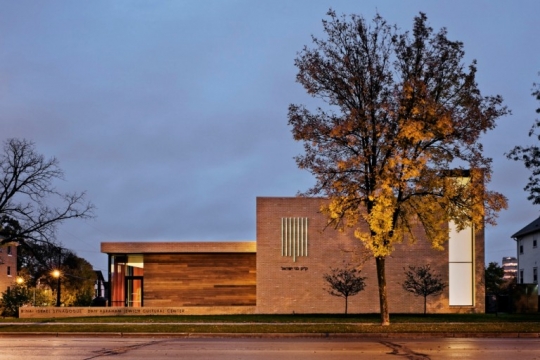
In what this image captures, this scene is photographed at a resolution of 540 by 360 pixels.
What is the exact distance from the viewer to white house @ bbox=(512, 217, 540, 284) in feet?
218

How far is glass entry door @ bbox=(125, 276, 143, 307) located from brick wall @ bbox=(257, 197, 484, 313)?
8378mm

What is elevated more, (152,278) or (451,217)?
(451,217)

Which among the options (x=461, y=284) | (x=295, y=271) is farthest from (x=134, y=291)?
(x=461, y=284)

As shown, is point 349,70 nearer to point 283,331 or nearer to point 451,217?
point 451,217

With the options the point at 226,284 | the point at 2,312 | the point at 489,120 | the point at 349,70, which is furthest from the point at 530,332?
the point at 2,312

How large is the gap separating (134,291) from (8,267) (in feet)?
138

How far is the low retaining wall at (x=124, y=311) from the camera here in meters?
39.8

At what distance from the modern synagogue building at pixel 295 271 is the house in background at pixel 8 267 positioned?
4124 cm

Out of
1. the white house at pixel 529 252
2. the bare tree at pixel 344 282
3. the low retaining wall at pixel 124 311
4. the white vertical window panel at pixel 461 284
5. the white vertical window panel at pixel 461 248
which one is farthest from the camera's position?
Answer: the white house at pixel 529 252

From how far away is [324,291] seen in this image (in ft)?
133

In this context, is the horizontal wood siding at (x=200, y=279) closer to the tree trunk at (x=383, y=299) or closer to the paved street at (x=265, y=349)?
the tree trunk at (x=383, y=299)

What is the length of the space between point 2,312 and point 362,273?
21.9 meters

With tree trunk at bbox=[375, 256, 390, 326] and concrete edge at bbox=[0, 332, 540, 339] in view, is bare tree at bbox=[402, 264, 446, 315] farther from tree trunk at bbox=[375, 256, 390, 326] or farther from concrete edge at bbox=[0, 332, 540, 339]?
concrete edge at bbox=[0, 332, 540, 339]

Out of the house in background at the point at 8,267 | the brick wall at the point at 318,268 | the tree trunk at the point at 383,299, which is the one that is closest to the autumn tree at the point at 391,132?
the tree trunk at the point at 383,299
